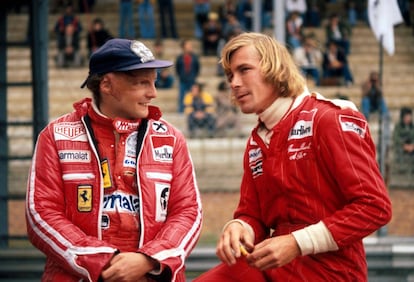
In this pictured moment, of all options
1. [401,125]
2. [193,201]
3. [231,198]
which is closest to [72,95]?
[231,198]

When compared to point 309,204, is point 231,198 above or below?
below

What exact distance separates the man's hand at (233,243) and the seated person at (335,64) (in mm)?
16230

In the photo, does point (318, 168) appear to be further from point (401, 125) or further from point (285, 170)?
point (401, 125)

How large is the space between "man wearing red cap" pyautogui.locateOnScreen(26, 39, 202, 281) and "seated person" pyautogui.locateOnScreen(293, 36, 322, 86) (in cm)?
1543

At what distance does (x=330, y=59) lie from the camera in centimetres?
2147

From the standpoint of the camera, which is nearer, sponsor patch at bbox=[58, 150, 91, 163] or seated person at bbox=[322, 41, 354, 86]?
sponsor patch at bbox=[58, 150, 91, 163]

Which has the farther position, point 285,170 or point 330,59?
point 330,59

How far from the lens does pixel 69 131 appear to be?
5.05 meters

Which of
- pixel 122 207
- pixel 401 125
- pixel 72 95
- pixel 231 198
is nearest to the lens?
pixel 122 207

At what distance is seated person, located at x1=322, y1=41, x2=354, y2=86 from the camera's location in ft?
69.3

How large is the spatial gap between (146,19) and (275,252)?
19.9 metres

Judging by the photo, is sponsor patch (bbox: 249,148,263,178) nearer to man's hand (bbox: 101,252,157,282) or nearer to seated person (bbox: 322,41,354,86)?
man's hand (bbox: 101,252,157,282)

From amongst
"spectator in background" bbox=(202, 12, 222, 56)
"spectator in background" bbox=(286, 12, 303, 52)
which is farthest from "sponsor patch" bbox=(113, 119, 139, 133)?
"spectator in background" bbox=(202, 12, 222, 56)

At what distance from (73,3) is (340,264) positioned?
20.6 m
